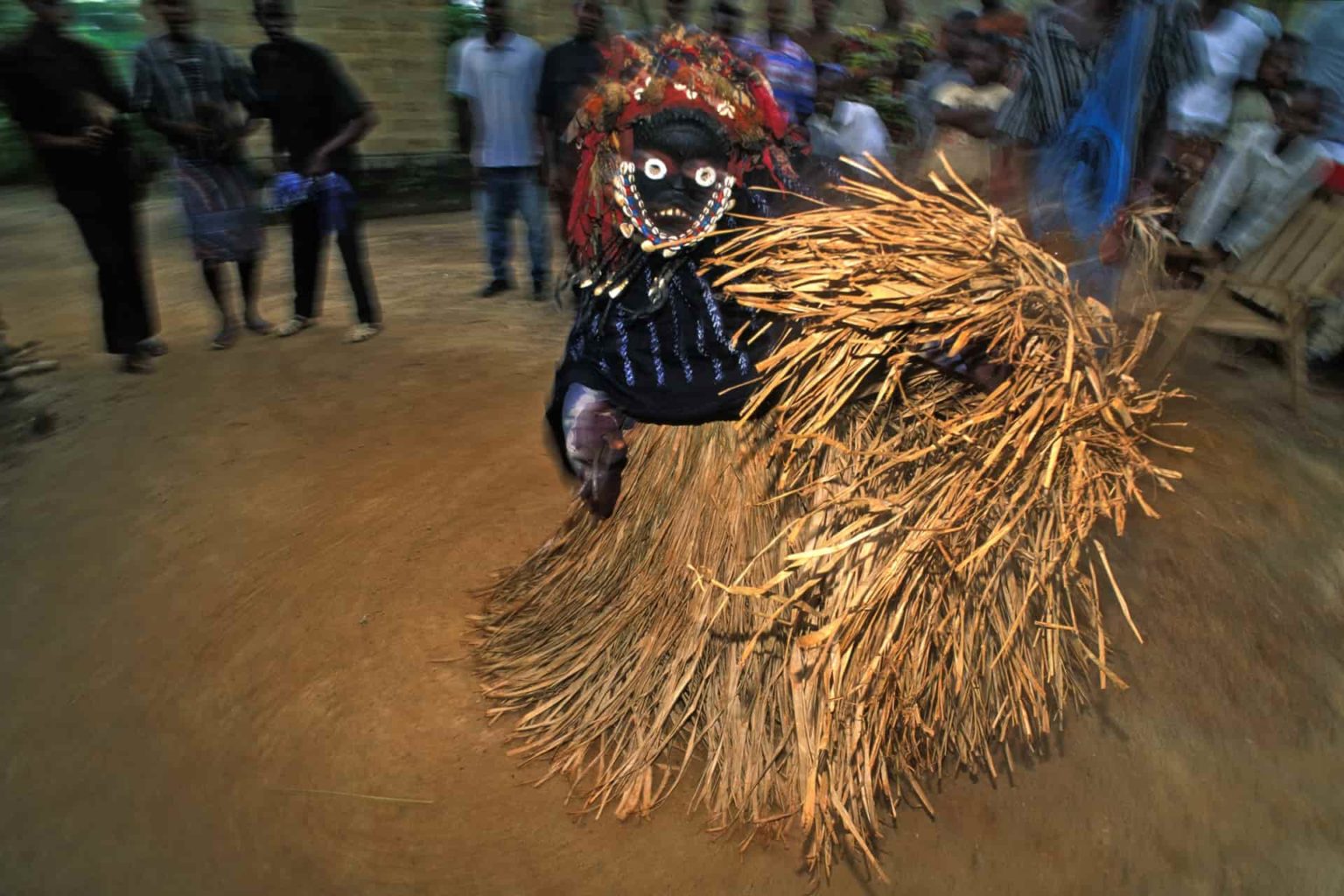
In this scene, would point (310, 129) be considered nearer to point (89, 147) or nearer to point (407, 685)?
point (89, 147)

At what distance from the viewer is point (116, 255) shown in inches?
144

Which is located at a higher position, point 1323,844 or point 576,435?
point 576,435

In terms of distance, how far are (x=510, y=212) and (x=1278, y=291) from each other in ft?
12.5

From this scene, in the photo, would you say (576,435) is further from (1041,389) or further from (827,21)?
(827,21)

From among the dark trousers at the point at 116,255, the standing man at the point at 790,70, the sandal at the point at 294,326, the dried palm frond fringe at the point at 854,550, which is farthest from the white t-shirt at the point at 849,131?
the dark trousers at the point at 116,255

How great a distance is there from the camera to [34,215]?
22.4 feet

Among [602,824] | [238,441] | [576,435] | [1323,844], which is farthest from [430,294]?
[1323,844]

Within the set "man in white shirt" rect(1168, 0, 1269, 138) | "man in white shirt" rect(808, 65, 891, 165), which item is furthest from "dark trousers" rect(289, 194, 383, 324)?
"man in white shirt" rect(1168, 0, 1269, 138)

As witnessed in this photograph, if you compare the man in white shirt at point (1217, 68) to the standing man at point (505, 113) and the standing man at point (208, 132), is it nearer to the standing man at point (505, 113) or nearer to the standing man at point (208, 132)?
the standing man at point (505, 113)

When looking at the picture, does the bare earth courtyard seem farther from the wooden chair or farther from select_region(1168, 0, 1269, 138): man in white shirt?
select_region(1168, 0, 1269, 138): man in white shirt

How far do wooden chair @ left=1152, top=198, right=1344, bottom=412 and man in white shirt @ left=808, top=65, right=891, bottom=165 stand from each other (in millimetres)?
1446

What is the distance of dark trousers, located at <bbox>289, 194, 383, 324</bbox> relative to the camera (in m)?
4.10

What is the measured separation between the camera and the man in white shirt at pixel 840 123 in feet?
12.4

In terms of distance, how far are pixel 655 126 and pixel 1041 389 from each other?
0.96m
